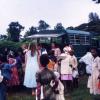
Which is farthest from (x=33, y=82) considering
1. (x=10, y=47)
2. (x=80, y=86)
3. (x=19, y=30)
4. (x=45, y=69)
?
(x=19, y=30)

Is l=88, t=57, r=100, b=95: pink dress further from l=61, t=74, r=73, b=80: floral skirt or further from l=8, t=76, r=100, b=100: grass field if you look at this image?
l=61, t=74, r=73, b=80: floral skirt

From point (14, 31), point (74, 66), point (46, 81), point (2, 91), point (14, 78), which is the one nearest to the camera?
point (46, 81)

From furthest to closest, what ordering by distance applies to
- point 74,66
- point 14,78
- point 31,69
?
1. point 14,78
2. point 74,66
3. point 31,69

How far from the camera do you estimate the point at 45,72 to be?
861 cm

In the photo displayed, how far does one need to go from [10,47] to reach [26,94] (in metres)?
10.3

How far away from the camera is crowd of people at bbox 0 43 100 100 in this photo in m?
8.64

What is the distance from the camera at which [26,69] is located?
48.3 ft

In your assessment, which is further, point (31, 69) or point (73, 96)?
point (73, 96)

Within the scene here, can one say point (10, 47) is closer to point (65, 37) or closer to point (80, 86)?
point (65, 37)

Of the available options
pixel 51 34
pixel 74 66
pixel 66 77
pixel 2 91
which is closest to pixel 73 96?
pixel 66 77

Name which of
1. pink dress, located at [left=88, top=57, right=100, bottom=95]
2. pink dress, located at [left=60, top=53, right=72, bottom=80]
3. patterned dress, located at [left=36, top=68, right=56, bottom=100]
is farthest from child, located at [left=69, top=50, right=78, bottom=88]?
patterned dress, located at [left=36, top=68, right=56, bottom=100]

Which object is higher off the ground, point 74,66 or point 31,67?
point 31,67

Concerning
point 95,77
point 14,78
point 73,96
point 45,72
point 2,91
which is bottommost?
point 73,96

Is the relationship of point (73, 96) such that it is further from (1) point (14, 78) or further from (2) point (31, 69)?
(1) point (14, 78)
